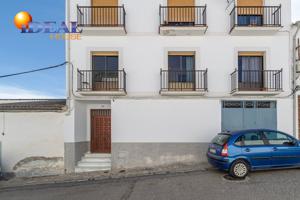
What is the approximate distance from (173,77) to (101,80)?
10.3ft

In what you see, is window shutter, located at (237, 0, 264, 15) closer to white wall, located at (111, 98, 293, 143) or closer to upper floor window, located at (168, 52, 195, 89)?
upper floor window, located at (168, 52, 195, 89)

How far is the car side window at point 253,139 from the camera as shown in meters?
7.04

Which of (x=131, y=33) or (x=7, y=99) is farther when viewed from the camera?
(x=7, y=99)

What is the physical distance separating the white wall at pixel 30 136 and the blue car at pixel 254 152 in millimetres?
6298

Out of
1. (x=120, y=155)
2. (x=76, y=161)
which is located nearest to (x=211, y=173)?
(x=120, y=155)

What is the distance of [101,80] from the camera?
977 centimetres

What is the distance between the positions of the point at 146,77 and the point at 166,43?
5.53ft

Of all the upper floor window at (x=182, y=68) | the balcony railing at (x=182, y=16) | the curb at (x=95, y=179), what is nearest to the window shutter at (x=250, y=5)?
the balcony railing at (x=182, y=16)

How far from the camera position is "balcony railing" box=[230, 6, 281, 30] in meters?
9.35

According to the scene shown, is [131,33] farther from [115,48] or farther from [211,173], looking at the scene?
[211,173]

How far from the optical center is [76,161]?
9352mm

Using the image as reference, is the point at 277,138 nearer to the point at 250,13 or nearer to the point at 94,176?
the point at 250,13

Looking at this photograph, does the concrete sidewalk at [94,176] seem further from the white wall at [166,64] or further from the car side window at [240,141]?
the car side window at [240,141]

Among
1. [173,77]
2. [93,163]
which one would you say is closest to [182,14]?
[173,77]
